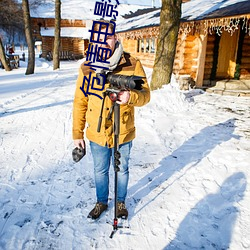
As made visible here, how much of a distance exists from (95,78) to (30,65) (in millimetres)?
13649

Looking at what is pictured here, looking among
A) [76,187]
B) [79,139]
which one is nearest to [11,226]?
[76,187]

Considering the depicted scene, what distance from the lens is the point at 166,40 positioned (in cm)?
732

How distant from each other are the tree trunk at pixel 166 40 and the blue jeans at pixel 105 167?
566cm

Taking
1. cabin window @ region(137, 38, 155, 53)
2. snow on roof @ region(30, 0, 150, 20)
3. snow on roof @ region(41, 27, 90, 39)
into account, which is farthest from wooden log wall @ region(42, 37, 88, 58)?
cabin window @ region(137, 38, 155, 53)

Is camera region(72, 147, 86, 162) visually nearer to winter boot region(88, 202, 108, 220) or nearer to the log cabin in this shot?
winter boot region(88, 202, 108, 220)

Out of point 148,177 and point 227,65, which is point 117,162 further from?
point 227,65

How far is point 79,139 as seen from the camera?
2.34 m

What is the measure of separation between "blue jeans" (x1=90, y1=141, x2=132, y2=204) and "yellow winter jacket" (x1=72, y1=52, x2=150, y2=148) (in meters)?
0.09

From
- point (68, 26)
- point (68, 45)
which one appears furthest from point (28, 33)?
point (68, 26)

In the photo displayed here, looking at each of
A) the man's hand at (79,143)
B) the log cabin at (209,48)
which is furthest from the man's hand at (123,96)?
the log cabin at (209,48)

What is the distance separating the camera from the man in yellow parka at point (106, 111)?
6.38 ft

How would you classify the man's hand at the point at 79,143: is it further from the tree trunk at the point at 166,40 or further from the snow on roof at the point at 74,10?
the snow on roof at the point at 74,10

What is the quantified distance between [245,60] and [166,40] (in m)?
6.36

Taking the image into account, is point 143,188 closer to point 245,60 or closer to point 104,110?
point 104,110
